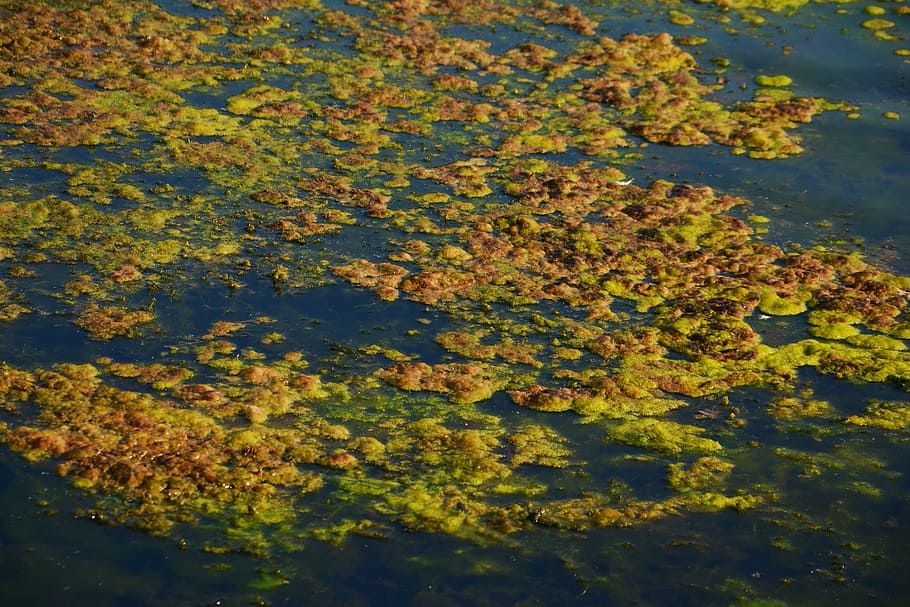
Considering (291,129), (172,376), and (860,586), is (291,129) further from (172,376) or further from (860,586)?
(860,586)

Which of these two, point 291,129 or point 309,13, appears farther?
point 309,13

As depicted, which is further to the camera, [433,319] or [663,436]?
[433,319]

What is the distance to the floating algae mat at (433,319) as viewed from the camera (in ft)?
22.5

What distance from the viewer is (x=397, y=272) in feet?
32.6

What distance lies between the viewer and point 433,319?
9336 millimetres

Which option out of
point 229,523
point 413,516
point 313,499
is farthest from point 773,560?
point 229,523

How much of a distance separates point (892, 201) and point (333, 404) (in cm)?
728

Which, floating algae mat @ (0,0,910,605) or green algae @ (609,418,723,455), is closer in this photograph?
floating algae mat @ (0,0,910,605)

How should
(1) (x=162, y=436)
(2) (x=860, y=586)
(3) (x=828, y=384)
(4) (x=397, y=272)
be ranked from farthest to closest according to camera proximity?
(4) (x=397, y=272) → (3) (x=828, y=384) → (1) (x=162, y=436) → (2) (x=860, y=586)

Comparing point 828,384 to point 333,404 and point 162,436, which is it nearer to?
point 333,404

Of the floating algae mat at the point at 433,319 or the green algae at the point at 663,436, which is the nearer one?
the floating algae mat at the point at 433,319

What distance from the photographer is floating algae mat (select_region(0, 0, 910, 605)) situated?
6.87 metres

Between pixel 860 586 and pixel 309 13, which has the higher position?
pixel 309 13

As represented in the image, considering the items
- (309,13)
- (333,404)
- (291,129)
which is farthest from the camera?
(309,13)
